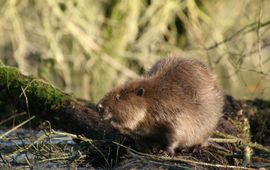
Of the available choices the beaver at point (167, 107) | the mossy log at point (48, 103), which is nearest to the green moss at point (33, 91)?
the mossy log at point (48, 103)

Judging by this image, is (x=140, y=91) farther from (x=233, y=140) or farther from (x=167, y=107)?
(x=233, y=140)

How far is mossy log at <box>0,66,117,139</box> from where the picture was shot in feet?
19.6

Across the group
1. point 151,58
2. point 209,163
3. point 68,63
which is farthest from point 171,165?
point 68,63

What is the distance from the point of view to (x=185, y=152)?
548cm

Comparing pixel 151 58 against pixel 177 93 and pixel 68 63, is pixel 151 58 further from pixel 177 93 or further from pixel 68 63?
pixel 177 93

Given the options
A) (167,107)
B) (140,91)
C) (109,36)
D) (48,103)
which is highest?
(109,36)

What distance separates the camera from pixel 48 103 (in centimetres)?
625

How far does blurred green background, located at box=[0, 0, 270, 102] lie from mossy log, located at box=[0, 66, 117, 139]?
4.75 m

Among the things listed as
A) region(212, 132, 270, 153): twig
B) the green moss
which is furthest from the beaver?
the green moss

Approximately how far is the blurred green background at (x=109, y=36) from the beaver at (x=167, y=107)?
5.82 metres

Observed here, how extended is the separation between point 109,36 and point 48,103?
7.32 metres

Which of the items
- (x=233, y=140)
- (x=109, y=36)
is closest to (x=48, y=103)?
(x=233, y=140)

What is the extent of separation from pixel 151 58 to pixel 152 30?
581 millimetres

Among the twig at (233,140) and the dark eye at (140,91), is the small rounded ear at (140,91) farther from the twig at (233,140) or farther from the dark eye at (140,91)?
the twig at (233,140)
